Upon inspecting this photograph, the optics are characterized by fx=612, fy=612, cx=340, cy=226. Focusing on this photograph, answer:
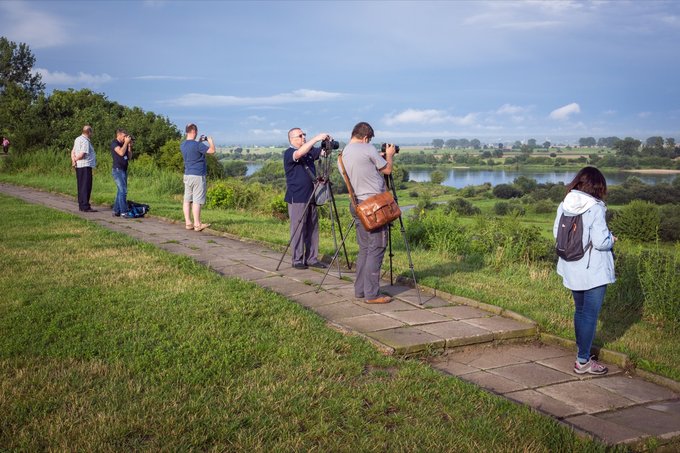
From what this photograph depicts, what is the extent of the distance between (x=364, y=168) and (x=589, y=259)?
2.46 metres

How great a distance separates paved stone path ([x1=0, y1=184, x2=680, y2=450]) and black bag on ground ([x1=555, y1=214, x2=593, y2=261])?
937 mm

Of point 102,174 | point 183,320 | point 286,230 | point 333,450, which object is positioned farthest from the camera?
point 102,174

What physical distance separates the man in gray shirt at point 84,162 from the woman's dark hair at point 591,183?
38.4 feet

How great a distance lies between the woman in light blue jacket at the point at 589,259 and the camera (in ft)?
15.6

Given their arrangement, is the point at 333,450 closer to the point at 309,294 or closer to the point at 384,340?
the point at 384,340

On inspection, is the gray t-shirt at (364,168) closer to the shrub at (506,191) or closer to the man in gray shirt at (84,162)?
the man in gray shirt at (84,162)

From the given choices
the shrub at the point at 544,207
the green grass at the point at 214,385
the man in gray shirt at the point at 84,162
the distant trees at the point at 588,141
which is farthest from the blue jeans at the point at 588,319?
the distant trees at the point at 588,141

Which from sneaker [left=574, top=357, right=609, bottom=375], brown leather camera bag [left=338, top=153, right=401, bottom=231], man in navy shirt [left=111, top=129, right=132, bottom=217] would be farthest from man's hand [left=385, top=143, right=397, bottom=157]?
man in navy shirt [left=111, top=129, right=132, bottom=217]

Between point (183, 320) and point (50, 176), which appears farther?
point (50, 176)

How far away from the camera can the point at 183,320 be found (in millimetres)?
5434

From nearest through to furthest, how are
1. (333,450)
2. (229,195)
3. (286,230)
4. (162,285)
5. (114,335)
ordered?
1. (333,450)
2. (114,335)
3. (162,285)
4. (286,230)
5. (229,195)

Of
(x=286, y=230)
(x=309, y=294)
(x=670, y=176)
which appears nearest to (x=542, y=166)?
(x=670, y=176)

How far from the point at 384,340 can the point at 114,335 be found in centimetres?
222

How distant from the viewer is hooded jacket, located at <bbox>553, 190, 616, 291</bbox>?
4.74 meters
